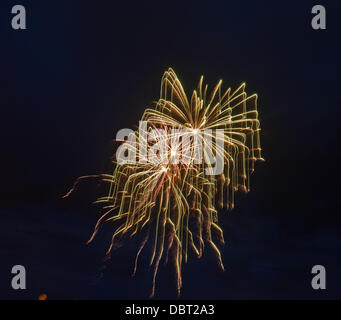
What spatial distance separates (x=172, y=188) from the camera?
73.6ft

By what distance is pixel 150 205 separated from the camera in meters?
22.6
